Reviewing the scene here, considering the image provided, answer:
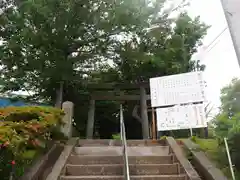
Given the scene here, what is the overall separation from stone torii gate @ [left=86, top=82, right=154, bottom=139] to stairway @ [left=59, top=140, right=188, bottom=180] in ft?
9.20

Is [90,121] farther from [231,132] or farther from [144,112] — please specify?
[231,132]

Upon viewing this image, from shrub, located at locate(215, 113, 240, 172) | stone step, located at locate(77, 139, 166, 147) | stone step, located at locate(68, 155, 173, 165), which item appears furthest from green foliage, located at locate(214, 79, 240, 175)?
stone step, located at locate(77, 139, 166, 147)

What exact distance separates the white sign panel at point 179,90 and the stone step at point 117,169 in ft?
5.63

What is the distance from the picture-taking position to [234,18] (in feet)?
8.00

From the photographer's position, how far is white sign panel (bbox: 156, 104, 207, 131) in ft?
16.0

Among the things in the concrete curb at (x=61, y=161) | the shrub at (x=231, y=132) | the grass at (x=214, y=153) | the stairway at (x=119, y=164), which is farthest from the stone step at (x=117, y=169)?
the shrub at (x=231, y=132)

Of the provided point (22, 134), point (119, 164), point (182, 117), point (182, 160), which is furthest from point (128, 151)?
point (22, 134)

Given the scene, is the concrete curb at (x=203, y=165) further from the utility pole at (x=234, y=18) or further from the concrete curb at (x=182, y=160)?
the utility pole at (x=234, y=18)

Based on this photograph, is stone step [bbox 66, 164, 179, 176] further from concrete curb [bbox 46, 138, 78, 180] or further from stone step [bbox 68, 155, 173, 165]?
stone step [bbox 68, 155, 173, 165]

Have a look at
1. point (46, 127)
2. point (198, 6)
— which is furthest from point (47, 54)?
point (198, 6)

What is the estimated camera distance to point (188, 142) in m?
4.83

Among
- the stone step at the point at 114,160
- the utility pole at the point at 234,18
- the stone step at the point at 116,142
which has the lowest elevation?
the stone step at the point at 114,160

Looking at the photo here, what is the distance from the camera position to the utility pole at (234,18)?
2.35m

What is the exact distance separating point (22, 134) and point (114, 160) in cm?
176
